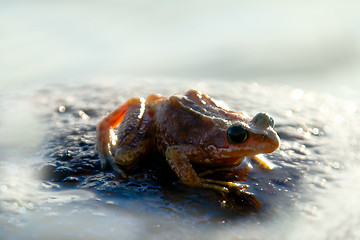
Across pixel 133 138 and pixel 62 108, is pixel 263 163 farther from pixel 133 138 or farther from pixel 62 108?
pixel 62 108

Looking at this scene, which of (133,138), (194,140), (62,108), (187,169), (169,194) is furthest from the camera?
(62,108)

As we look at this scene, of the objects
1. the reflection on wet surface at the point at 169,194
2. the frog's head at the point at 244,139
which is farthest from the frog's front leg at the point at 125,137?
the frog's head at the point at 244,139

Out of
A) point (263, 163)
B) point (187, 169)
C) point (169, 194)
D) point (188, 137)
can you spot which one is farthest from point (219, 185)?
point (263, 163)

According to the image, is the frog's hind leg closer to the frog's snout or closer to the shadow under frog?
the shadow under frog

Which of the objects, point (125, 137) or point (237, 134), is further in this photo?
point (125, 137)

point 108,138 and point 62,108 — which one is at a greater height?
point 62,108

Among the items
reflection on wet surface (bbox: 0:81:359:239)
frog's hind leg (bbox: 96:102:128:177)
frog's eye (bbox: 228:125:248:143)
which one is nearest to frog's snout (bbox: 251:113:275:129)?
frog's eye (bbox: 228:125:248:143)
